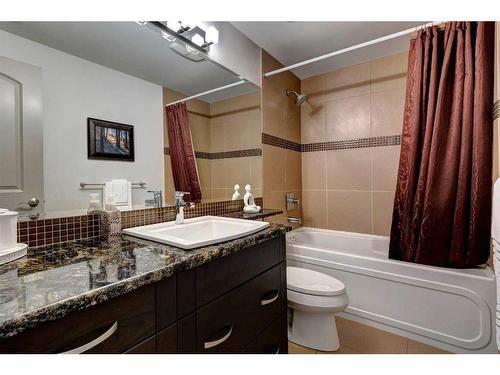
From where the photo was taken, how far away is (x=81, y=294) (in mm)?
553

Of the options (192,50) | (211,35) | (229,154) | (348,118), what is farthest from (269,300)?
(348,118)

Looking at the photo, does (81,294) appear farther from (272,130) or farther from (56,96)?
(272,130)

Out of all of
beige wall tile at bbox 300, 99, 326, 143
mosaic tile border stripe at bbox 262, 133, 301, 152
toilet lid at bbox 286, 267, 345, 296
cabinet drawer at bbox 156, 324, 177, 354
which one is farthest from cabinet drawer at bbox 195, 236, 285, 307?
beige wall tile at bbox 300, 99, 326, 143

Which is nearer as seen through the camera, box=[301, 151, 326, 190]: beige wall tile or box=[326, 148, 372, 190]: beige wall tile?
box=[326, 148, 372, 190]: beige wall tile

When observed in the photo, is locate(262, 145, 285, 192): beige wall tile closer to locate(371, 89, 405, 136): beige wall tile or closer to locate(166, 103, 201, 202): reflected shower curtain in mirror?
locate(166, 103, 201, 202): reflected shower curtain in mirror

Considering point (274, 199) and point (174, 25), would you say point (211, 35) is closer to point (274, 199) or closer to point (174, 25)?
point (174, 25)

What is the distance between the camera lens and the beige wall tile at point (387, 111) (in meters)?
2.15

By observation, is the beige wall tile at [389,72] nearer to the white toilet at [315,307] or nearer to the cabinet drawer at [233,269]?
the white toilet at [315,307]

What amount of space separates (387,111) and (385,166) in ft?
1.60

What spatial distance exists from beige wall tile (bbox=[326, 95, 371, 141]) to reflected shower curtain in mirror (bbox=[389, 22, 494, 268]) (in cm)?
53

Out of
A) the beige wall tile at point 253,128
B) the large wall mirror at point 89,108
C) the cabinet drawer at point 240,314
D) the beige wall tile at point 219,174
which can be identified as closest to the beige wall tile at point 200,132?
the large wall mirror at point 89,108

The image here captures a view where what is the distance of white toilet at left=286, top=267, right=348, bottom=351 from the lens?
1.47m

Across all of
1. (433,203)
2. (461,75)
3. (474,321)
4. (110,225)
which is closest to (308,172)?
(433,203)

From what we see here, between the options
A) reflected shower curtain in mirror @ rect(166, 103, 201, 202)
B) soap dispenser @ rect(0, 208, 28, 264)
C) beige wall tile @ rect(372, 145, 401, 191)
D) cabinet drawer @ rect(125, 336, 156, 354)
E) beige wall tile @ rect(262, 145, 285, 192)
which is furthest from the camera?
beige wall tile @ rect(372, 145, 401, 191)
